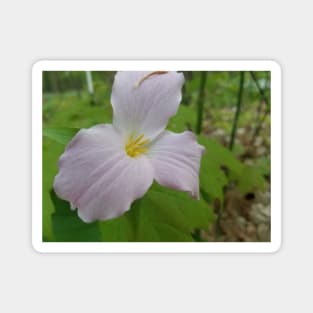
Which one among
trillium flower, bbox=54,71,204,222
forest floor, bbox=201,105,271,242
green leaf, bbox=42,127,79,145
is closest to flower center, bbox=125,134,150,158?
trillium flower, bbox=54,71,204,222

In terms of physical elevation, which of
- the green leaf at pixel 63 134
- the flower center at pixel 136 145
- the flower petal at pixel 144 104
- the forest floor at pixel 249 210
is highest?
the flower petal at pixel 144 104

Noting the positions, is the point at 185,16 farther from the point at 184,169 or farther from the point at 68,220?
the point at 68,220

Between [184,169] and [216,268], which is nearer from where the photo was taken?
[184,169]

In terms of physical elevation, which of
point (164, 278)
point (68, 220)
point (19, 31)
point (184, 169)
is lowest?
point (164, 278)

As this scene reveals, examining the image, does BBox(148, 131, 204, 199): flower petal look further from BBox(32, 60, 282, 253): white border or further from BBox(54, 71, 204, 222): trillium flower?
BBox(32, 60, 282, 253): white border

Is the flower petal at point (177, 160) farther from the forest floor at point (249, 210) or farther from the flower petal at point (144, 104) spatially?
the forest floor at point (249, 210)

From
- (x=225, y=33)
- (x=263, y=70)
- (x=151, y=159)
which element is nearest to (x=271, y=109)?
(x=263, y=70)

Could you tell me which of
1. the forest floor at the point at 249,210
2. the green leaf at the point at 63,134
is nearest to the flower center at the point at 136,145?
the green leaf at the point at 63,134
